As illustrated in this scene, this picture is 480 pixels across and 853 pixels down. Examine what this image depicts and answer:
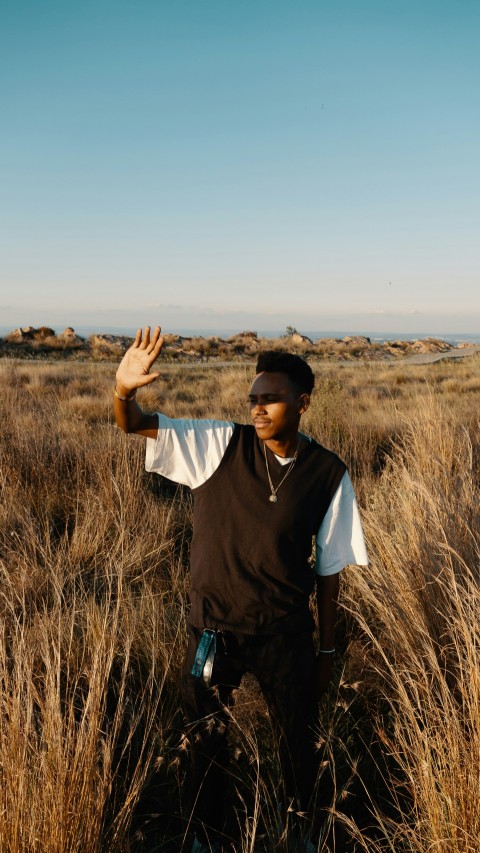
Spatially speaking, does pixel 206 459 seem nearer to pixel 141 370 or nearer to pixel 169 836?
pixel 141 370

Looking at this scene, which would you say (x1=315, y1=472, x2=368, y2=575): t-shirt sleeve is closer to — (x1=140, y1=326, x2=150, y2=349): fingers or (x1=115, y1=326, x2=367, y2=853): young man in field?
(x1=115, y1=326, x2=367, y2=853): young man in field

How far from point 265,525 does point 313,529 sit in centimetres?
21

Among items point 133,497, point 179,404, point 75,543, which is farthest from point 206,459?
point 179,404

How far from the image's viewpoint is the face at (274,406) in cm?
202

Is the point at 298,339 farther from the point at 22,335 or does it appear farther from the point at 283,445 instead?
the point at 283,445

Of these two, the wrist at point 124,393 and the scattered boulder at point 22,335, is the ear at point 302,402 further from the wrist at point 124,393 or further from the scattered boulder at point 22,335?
the scattered boulder at point 22,335

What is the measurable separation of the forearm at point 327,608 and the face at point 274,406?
0.56 meters

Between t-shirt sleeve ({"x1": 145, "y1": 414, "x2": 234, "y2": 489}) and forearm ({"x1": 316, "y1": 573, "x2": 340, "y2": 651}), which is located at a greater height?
t-shirt sleeve ({"x1": 145, "y1": 414, "x2": 234, "y2": 489})

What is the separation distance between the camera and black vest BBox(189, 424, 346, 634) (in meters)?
1.99

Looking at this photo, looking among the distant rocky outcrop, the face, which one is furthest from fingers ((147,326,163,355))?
the distant rocky outcrop

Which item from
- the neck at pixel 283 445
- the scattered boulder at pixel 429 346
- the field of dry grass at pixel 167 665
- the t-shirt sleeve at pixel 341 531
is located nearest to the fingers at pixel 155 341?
the neck at pixel 283 445

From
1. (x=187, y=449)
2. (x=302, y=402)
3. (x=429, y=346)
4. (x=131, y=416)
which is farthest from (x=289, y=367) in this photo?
(x=429, y=346)

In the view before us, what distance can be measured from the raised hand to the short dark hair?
1.26 ft

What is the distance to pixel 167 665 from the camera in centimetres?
252
